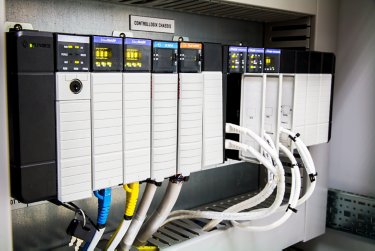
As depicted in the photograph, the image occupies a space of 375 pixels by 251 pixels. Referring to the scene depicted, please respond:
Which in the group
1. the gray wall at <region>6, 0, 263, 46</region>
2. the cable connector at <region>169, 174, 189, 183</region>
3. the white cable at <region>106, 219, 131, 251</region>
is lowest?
the white cable at <region>106, 219, 131, 251</region>

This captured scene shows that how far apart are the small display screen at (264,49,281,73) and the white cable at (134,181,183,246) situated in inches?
17.4

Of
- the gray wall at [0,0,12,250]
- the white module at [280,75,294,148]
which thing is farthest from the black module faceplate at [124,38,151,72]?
the white module at [280,75,294,148]

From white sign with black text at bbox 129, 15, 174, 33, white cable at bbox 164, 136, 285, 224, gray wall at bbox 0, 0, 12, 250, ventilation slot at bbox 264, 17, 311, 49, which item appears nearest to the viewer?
gray wall at bbox 0, 0, 12, 250

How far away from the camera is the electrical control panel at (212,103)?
1.05 m

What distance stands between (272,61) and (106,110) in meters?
0.60

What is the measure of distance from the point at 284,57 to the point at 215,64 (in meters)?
0.31

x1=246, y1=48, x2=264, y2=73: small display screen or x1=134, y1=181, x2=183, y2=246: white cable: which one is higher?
x1=246, y1=48, x2=264, y2=73: small display screen

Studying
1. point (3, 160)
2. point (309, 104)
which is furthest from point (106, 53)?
point (309, 104)

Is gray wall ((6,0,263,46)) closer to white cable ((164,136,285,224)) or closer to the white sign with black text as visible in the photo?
the white sign with black text

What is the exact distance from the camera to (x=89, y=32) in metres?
1.19

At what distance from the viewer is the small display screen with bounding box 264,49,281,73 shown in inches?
48.1

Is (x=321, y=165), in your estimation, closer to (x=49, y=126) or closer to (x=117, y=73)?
(x=117, y=73)

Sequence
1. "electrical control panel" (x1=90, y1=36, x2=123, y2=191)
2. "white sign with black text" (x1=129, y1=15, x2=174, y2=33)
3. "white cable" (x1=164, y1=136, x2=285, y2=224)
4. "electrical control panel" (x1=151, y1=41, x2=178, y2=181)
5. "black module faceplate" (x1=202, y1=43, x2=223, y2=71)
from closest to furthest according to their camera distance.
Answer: "electrical control panel" (x1=90, y1=36, x2=123, y2=191)
"electrical control panel" (x1=151, y1=41, x2=178, y2=181)
"black module faceplate" (x1=202, y1=43, x2=223, y2=71)
"white cable" (x1=164, y1=136, x2=285, y2=224)
"white sign with black text" (x1=129, y1=15, x2=174, y2=33)

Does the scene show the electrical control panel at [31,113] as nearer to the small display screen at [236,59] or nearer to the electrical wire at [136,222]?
the electrical wire at [136,222]
